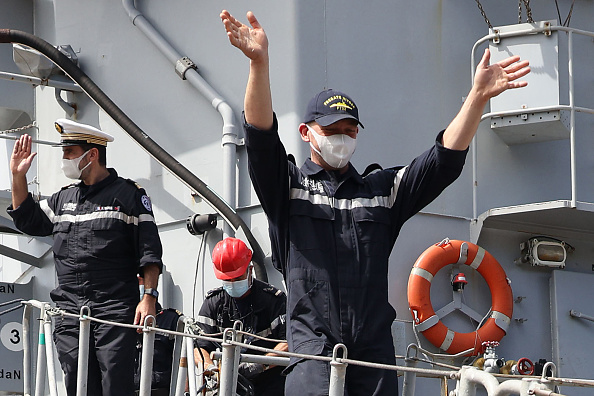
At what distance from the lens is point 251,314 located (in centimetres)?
674

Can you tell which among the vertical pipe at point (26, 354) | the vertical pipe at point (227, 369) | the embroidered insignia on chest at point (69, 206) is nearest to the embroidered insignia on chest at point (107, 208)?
the embroidered insignia on chest at point (69, 206)

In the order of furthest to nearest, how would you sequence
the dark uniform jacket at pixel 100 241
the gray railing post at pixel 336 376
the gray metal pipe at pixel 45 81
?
the gray metal pipe at pixel 45 81
the dark uniform jacket at pixel 100 241
the gray railing post at pixel 336 376

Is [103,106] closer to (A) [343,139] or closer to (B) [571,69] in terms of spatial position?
(B) [571,69]

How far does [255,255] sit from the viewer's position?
804 cm

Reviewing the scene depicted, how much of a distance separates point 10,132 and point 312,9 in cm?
396

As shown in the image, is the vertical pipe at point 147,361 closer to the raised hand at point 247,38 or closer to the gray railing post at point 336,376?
the gray railing post at point 336,376

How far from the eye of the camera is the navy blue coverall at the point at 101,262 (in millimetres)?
5781

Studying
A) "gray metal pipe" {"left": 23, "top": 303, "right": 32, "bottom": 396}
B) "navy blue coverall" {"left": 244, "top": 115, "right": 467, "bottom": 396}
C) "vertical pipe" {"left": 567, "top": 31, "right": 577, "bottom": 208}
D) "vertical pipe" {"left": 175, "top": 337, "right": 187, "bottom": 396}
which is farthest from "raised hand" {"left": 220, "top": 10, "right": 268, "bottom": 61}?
"vertical pipe" {"left": 567, "top": 31, "right": 577, "bottom": 208}

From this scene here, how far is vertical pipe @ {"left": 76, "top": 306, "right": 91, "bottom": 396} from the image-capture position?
5555 mm

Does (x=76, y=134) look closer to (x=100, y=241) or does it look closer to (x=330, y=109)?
(x=100, y=241)

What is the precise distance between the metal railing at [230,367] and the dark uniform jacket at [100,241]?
0.16 meters

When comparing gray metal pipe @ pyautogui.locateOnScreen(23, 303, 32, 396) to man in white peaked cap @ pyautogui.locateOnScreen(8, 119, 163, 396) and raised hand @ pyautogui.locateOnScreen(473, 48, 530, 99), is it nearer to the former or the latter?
man in white peaked cap @ pyautogui.locateOnScreen(8, 119, 163, 396)

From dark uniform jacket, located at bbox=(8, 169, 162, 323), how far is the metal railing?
159 mm

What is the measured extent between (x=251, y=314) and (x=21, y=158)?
1.71m
